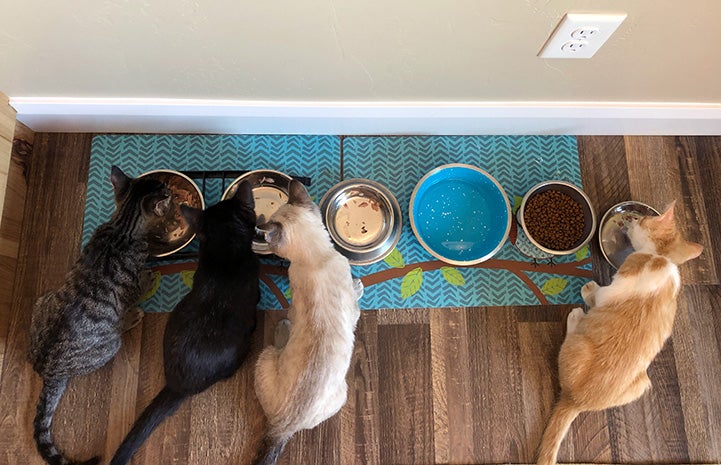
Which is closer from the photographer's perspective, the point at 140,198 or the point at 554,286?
the point at 140,198

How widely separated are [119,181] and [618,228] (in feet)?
5.82

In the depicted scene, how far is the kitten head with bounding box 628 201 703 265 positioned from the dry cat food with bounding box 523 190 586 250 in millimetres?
209

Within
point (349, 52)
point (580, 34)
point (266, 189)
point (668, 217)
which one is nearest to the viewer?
point (580, 34)

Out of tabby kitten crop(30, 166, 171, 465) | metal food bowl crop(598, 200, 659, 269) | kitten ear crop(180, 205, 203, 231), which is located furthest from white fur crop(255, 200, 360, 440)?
metal food bowl crop(598, 200, 659, 269)

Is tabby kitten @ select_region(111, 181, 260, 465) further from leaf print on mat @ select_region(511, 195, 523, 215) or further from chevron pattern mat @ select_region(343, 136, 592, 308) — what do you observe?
leaf print on mat @ select_region(511, 195, 523, 215)

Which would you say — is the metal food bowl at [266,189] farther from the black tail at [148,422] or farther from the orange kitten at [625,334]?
the orange kitten at [625,334]

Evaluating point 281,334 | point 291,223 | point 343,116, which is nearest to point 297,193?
point 291,223

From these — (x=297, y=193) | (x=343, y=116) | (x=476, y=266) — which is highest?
(x=343, y=116)

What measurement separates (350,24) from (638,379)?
1343 millimetres

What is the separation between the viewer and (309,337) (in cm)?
126

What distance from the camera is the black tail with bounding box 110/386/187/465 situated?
4.50ft

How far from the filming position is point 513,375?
161 centimetres

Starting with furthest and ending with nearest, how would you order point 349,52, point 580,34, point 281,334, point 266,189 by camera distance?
point 266,189
point 281,334
point 349,52
point 580,34

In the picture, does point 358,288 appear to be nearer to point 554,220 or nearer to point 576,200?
point 554,220
